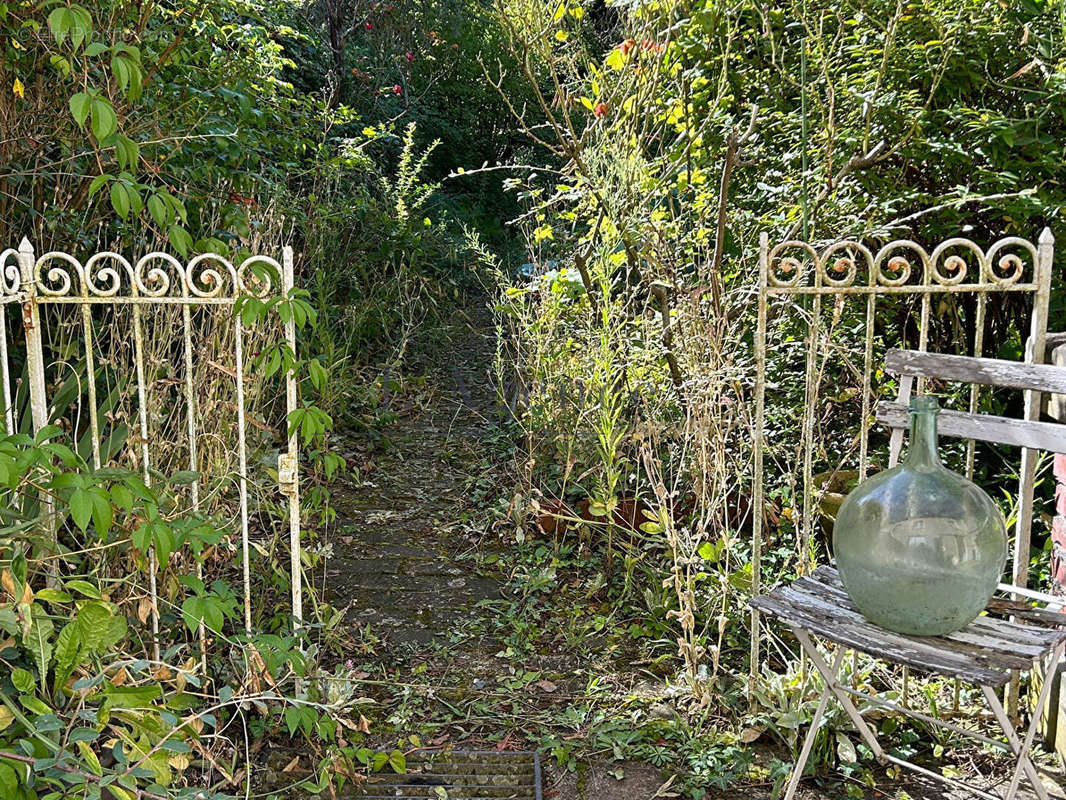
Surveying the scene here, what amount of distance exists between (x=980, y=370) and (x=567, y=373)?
2370 millimetres

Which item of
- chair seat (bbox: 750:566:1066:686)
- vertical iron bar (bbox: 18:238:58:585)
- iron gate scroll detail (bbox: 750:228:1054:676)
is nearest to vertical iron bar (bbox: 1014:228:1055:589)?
iron gate scroll detail (bbox: 750:228:1054:676)

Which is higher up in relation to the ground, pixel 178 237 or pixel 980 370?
pixel 178 237

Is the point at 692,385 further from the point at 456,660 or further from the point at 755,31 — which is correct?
the point at 755,31

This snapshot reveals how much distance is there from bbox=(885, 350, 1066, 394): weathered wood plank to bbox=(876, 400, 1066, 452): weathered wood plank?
4.2 inches

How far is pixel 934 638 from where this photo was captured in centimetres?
230

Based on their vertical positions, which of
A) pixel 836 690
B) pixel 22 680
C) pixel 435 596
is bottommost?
pixel 435 596

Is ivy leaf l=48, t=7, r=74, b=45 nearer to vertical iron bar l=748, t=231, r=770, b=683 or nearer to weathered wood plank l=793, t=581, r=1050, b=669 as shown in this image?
vertical iron bar l=748, t=231, r=770, b=683

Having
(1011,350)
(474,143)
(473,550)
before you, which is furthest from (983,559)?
(474,143)

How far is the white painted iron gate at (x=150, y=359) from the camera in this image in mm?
2797

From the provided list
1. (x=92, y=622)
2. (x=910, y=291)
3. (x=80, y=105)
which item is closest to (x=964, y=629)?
(x=910, y=291)

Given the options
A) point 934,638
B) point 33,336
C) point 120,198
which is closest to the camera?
point 934,638

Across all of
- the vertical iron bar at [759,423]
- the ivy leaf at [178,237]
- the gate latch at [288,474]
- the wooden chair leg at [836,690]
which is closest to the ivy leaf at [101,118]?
the ivy leaf at [178,237]

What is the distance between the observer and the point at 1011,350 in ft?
14.0

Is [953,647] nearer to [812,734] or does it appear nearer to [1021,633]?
[1021,633]
